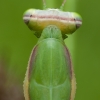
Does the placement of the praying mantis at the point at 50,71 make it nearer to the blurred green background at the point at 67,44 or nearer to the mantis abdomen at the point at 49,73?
the mantis abdomen at the point at 49,73

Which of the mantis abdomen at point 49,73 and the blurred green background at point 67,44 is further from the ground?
the blurred green background at point 67,44

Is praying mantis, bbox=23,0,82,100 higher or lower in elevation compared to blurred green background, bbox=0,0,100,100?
lower

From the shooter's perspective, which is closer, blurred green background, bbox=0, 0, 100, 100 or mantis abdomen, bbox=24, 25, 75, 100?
mantis abdomen, bbox=24, 25, 75, 100

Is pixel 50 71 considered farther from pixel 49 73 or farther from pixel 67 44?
pixel 67 44

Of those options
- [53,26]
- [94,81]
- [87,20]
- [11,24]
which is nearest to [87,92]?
[94,81]

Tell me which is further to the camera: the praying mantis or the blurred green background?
the blurred green background

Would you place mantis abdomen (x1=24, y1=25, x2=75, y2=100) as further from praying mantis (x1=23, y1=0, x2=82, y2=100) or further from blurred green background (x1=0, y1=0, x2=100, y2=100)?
blurred green background (x1=0, y1=0, x2=100, y2=100)

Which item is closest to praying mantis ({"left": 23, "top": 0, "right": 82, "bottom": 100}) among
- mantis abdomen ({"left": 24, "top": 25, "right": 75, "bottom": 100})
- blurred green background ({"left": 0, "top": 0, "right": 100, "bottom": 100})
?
mantis abdomen ({"left": 24, "top": 25, "right": 75, "bottom": 100})

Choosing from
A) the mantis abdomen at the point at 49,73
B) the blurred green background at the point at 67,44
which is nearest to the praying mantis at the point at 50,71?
the mantis abdomen at the point at 49,73

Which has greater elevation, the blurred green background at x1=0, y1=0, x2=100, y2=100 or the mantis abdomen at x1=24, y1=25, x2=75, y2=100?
the blurred green background at x1=0, y1=0, x2=100, y2=100
